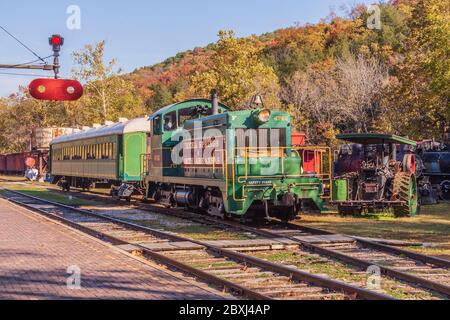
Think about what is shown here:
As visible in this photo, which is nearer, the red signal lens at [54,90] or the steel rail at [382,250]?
the steel rail at [382,250]

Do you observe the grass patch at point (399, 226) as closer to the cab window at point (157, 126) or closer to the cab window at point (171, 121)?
the cab window at point (171, 121)

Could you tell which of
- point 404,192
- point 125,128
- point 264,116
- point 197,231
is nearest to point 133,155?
point 125,128

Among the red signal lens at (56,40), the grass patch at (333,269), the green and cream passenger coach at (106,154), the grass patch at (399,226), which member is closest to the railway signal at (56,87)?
the red signal lens at (56,40)

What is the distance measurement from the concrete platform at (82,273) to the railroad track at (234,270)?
19.9 inches

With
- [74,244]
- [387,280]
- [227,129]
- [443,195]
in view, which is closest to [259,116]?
[227,129]

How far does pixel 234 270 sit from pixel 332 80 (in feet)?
119

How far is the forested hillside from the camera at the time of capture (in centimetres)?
2844

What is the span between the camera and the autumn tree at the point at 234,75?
36344 mm

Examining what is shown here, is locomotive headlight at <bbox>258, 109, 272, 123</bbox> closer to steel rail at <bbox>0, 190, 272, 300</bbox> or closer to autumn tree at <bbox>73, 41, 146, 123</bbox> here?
steel rail at <bbox>0, 190, 272, 300</bbox>
